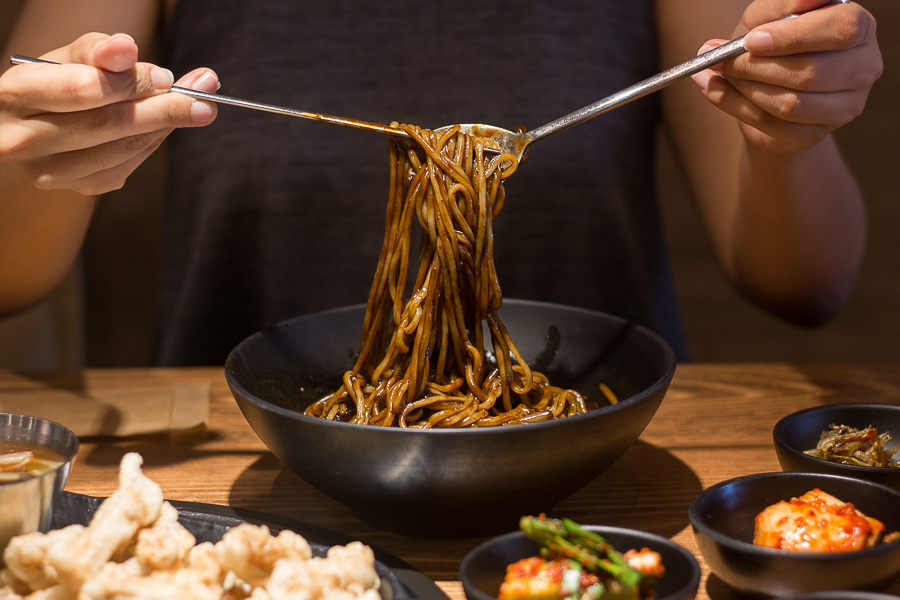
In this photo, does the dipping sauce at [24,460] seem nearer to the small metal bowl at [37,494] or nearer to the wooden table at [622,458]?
the small metal bowl at [37,494]

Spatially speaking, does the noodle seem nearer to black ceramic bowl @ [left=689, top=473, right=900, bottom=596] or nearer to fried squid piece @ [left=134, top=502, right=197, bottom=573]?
black ceramic bowl @ [left=689, top=473, right=900, bottom=596]

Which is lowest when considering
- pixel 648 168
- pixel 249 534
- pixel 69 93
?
pixel 249 534

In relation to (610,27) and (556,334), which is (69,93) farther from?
(610,27)

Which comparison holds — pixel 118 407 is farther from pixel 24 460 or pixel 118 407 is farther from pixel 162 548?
pixel 162 548

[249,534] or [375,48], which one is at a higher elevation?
[375,48]

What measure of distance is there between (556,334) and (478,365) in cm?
23

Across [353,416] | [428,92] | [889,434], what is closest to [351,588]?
[353,416]

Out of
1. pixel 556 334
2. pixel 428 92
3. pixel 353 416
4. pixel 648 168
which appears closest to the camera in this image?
pixel 353 416

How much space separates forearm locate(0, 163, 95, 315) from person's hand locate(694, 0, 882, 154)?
4.94 feet

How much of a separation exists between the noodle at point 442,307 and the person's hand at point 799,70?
0.43 m

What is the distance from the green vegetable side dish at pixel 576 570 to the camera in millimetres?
725

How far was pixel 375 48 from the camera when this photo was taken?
2.17 metres

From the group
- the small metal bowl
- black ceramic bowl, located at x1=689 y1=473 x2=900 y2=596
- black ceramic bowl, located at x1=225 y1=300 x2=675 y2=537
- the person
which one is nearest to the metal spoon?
black ceramic bowl, located at x1=225 y1=300 x2=675 y2=537

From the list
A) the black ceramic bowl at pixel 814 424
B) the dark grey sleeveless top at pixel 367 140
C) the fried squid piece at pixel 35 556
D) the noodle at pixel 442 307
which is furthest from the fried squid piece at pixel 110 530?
the dark grey sleeveless top at pixel 367 140
